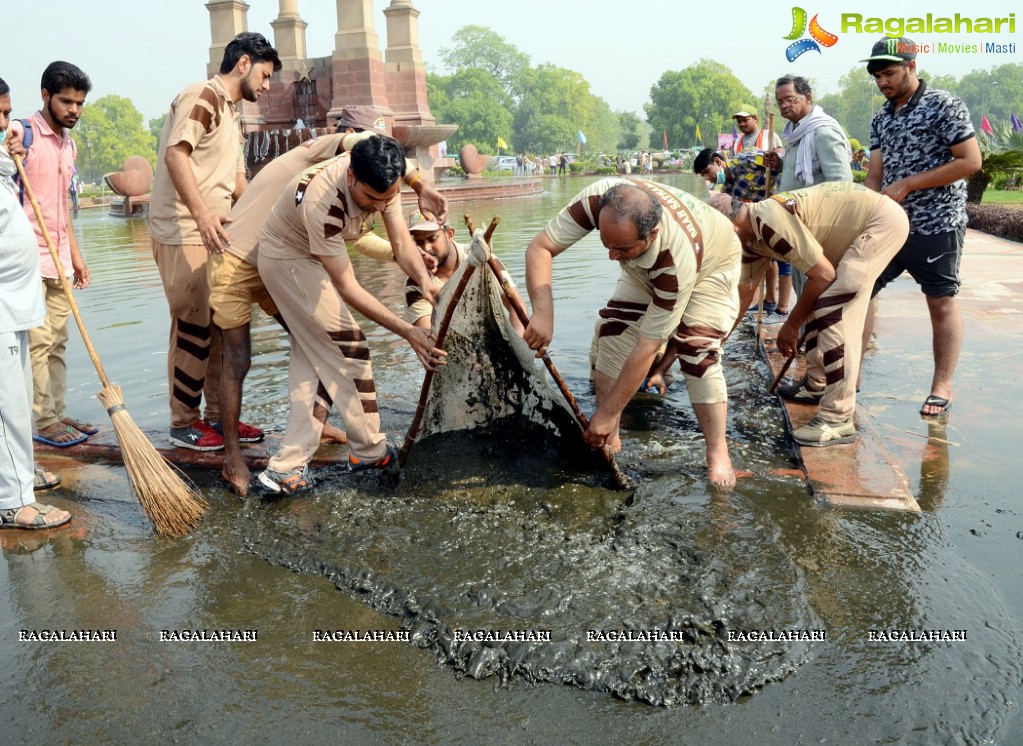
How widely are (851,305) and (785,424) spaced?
2.84ft

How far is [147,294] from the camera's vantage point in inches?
405

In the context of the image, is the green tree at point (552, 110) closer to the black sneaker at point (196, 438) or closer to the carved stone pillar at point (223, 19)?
the carved stone pillar at point (223, 19)

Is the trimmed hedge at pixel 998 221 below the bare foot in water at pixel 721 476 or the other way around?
the other way around

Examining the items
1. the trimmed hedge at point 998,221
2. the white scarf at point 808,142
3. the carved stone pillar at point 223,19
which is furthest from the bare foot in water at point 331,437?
the carved stone pillar at point 223,19

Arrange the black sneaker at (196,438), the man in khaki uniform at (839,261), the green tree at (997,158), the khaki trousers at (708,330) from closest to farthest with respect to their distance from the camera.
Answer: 1. the khaki trousers at (708,330)
2. the man in khaki uniform at (839,261)
3. the black sneaker at (196,438)
4. the green tree at (997,158)

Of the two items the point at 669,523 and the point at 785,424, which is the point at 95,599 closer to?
the point at 669,523

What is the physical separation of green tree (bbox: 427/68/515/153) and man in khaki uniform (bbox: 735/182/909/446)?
80.2 m

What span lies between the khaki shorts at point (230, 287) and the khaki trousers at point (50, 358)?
1005 mm

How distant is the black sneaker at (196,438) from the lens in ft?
15.4

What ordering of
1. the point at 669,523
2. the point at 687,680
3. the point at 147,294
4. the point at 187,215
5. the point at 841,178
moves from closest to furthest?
1. the point at 687,680
2. the point at 669,523
3. the point at 187,215
4. the point at 841,178
5. the point at 147,294

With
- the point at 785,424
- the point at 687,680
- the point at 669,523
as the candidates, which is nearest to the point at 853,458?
the point at 785,424

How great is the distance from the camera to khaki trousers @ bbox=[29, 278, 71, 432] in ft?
14.8

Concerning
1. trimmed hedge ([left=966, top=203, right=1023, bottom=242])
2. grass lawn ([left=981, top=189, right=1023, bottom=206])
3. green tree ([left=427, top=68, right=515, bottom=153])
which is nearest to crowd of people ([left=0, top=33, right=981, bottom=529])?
trimmed hedge ([left=966, top=203, right=1023, bottom=242])

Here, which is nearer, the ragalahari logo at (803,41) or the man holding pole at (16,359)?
the man holding pole at (16,359)
